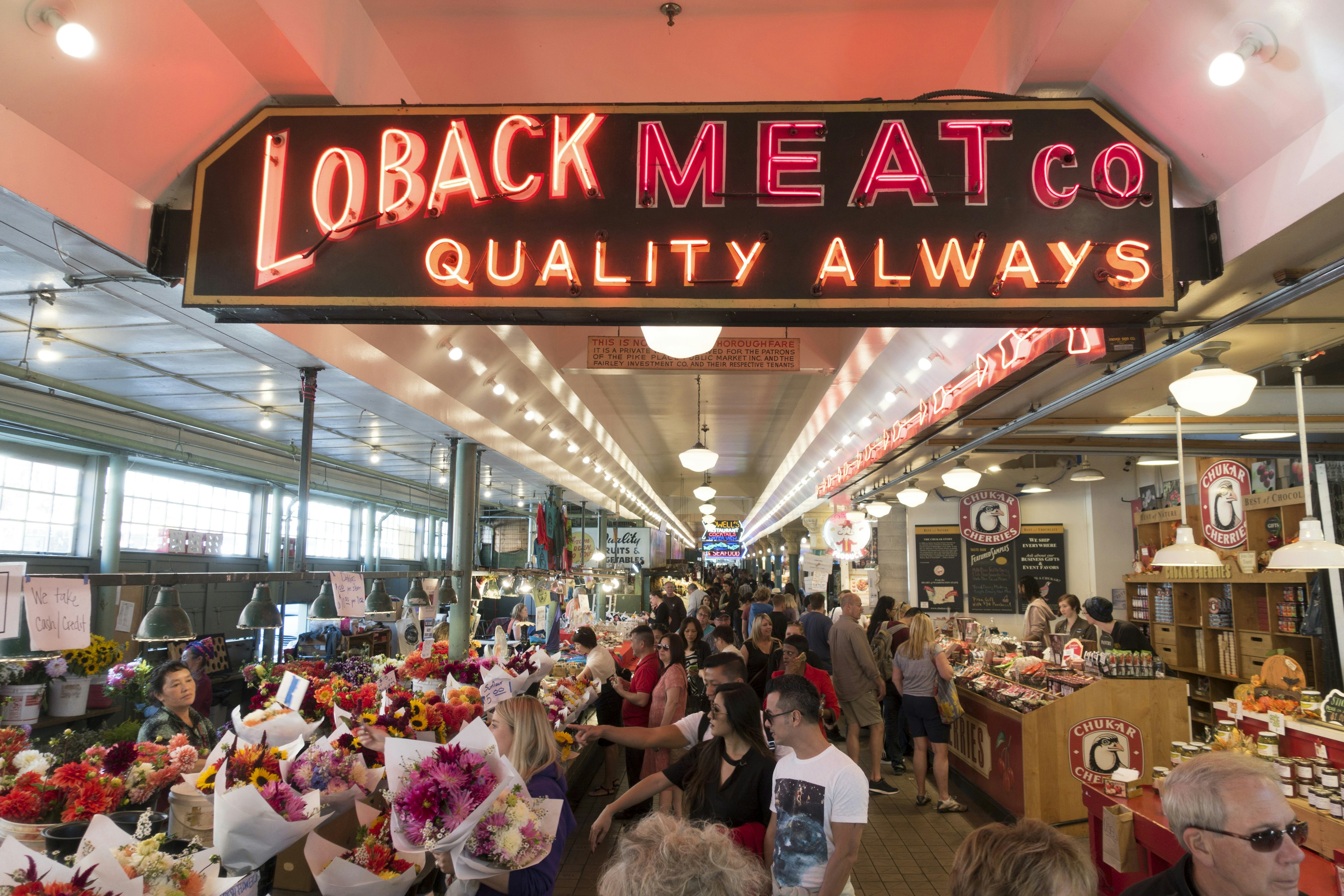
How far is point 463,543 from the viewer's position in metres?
8.52

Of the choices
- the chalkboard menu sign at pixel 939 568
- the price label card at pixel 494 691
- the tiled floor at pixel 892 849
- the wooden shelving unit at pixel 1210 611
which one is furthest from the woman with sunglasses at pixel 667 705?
the chalkboard menu sign at pixel 939 568

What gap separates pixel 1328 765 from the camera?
4.32m

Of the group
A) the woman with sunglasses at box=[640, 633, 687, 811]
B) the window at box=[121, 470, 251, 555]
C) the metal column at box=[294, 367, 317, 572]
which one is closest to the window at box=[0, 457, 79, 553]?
the window at box=[121, 470, 251, 555]

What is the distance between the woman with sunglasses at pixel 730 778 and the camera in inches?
140

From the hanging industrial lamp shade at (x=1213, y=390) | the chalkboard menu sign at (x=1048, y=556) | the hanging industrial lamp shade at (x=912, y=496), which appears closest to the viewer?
the hanging industrial lamp shade at (x=1213, y=390)

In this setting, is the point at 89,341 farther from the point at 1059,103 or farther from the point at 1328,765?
the point at 1328,765

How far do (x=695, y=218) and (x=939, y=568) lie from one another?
13652 mm

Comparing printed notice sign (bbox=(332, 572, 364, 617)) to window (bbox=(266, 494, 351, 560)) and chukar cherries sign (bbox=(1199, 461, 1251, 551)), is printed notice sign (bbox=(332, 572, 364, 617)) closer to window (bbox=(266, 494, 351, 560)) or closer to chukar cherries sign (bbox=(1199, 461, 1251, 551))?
chukar cherries sign (bbox=(1199, 461, 1251, 551))

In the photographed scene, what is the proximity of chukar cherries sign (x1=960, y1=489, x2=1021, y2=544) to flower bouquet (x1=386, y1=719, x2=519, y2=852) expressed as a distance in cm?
1094

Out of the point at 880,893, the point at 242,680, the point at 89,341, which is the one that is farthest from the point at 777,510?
the point at 89,341

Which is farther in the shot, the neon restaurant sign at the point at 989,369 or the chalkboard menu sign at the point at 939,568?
the chalkboard menu sign at the point at 939,568

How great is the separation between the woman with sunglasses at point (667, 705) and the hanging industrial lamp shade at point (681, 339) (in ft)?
12.4

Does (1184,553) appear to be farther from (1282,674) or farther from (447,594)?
(447,594)

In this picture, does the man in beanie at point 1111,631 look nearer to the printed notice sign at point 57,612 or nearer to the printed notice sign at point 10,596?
the printed notice sign at point 57,612
